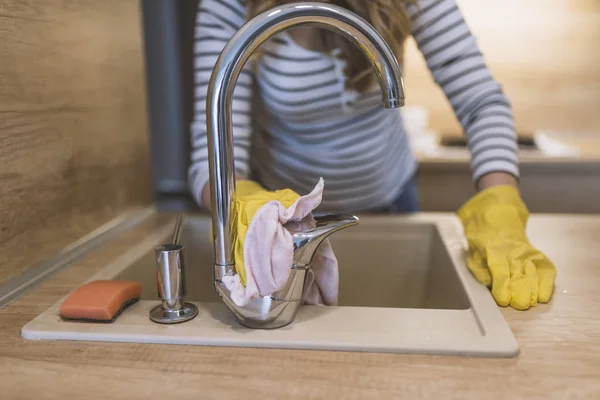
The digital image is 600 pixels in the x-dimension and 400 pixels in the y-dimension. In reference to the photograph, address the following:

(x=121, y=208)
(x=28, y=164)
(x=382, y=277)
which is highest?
(x=28, y=164)

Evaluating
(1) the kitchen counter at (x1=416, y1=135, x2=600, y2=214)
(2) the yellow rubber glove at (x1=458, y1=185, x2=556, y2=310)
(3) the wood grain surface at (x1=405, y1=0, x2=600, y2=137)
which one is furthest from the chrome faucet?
(3) the wood grain surface at (x1=405, y1=0, x2=600, y2=137)

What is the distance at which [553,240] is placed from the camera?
2.87 feet

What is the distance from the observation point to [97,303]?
601 millimetres

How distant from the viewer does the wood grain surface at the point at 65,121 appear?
706 mm

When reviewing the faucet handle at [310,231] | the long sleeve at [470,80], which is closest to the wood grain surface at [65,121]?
the faucet handle at [310,231]

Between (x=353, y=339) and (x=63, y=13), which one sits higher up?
(x=63, y=13)

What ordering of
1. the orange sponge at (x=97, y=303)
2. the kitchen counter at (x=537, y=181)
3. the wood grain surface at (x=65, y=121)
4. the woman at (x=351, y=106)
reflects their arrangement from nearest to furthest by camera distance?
the orange sponge at (x=97, y=303) < the wood grain surface at (x=65, y=121) < the woman at (x=351, y=106) < the kitchen counter at (x=537, y=181)

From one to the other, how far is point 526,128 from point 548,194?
39cm

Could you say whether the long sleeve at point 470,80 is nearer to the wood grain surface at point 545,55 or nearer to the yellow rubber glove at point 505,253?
the yellow rubber glove at point 505,253

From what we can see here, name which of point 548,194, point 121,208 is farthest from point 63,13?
point 548,194

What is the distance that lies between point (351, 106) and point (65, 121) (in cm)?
44

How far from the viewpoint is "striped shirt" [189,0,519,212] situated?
0.88 metres

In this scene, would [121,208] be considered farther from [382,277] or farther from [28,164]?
[382,277]

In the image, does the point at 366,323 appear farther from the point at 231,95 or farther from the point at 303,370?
the point at 231,95
